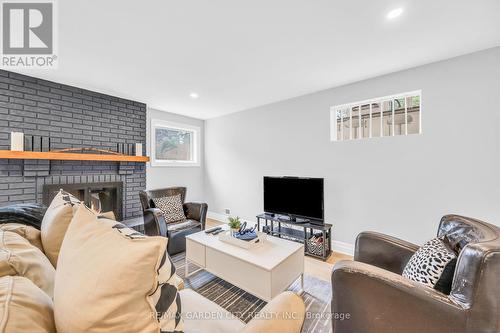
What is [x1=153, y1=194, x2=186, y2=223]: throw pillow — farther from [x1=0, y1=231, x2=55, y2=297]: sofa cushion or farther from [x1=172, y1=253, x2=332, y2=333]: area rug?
[x1=0, y1=231, x2=55, y2=297]: sofa cushion

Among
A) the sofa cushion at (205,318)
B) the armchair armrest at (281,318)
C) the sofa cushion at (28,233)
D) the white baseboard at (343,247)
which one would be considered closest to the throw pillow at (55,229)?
the sofa cushion at (28,233)

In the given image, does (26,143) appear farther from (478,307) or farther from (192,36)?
(478,307)

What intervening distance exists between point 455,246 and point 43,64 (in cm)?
414

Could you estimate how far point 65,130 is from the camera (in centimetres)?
304

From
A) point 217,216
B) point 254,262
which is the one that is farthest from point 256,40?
point 217,216

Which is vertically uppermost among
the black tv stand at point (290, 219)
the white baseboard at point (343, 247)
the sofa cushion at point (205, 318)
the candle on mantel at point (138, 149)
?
the candle on mantel at point (138, 149)

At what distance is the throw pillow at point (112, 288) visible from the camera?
22.2 inches

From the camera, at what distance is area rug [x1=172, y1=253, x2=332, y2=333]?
1.71 meters

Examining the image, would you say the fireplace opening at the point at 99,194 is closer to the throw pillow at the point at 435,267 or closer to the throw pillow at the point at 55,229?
the throw pillow at the point at 55,229

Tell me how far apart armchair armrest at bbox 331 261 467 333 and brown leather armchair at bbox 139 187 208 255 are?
214 centimetres

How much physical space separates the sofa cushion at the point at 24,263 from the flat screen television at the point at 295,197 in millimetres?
2673

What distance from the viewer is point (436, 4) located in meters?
1.55

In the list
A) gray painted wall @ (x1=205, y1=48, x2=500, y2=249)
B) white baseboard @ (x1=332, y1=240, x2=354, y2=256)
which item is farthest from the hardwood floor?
gray painted wall @ (x1=205, y1=48, x2=500, y2=249)

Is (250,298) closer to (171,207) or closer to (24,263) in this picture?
(24,263)
